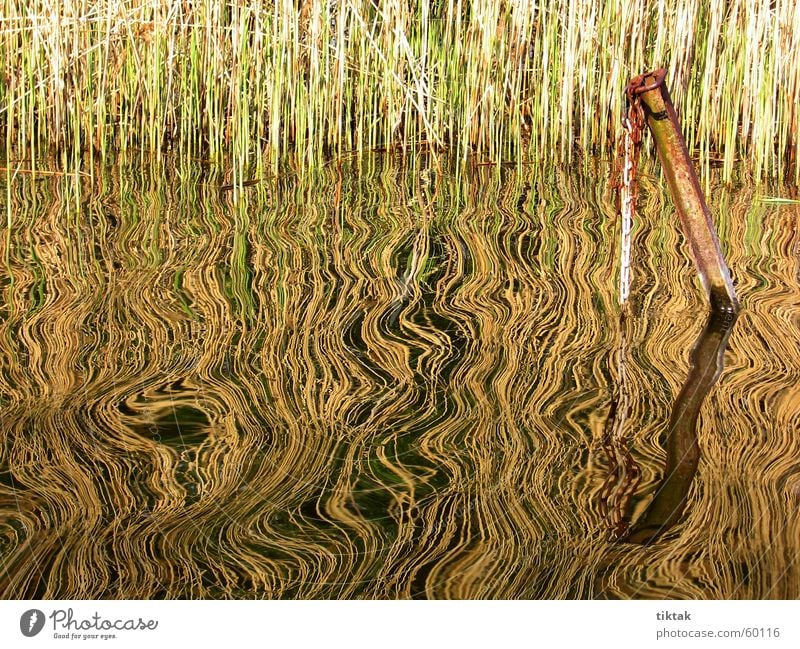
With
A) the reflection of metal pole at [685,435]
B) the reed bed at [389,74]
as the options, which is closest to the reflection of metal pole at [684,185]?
the reflection of metal pole at [685,435]

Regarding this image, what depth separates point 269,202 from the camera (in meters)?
2.35

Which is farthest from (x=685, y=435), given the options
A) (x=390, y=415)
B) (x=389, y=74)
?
(x=389, y=74)

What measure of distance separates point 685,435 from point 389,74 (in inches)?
66.3

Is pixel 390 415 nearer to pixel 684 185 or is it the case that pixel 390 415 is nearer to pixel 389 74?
pixel 684 185

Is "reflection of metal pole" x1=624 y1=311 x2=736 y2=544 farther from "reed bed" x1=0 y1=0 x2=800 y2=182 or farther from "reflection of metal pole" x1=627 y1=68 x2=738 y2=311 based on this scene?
"reed bed" x1=0 y1=0 x2=800 y2=182

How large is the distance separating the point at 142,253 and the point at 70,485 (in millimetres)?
858

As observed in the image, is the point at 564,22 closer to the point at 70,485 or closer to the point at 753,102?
the point at 753,102

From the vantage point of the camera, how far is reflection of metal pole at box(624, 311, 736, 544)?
1.05m

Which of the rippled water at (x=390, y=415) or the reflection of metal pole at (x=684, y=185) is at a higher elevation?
the reflection of metal pole at (x=684, y=185)

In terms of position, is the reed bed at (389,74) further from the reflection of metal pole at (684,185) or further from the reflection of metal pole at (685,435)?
the reflection of metal pole at (685,435)

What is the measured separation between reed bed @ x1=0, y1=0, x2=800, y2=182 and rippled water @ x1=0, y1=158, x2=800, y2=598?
2.00 feet

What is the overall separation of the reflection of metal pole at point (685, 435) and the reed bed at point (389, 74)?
1130 mm

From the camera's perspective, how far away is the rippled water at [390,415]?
996 mm
